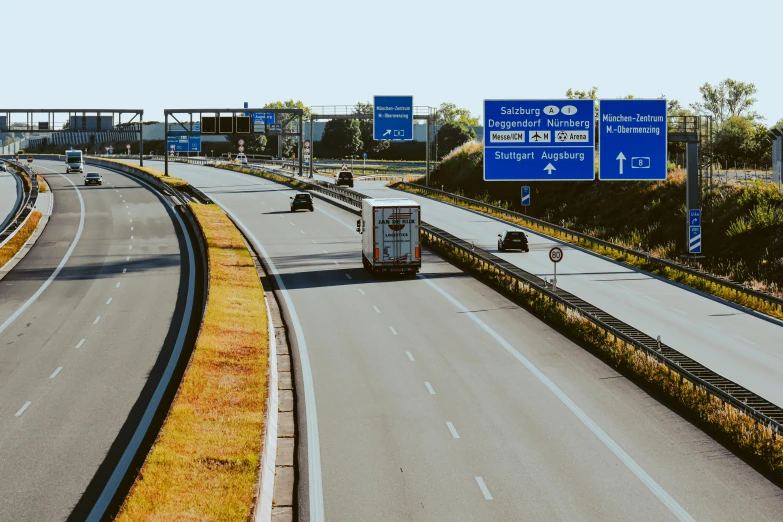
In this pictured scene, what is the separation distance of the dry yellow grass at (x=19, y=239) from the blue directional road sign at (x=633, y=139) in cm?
3006

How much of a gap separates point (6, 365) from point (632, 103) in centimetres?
2881

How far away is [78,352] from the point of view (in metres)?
28.3

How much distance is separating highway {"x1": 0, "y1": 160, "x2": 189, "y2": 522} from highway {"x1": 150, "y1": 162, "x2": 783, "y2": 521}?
165 inches

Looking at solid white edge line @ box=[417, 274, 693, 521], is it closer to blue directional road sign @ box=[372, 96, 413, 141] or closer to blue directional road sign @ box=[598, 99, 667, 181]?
blue directional road sign @ box=[598, 99, 667, 181]

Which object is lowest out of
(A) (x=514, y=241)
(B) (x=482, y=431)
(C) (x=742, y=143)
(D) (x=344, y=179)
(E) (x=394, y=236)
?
(B) (x=482, y=431)

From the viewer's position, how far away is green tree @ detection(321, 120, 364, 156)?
17038cm

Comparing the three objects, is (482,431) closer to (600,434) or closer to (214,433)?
(600,434)

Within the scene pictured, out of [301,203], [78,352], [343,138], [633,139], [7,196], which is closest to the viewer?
[78,352]

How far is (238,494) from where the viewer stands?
48.2 ft

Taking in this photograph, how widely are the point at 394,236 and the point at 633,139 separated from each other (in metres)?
11.8

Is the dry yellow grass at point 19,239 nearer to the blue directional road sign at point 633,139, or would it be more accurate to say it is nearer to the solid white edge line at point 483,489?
the blue directional road sign at point 633,139

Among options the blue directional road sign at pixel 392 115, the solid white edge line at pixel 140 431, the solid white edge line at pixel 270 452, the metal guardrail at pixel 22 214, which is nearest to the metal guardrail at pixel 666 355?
the solid white edge line at pixel 270 452

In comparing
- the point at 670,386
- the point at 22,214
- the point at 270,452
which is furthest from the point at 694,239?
the point at 22,214

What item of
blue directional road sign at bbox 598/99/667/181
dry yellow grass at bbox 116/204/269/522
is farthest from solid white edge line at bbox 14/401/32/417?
blue directional road sign at bbox 598/99/667/181
